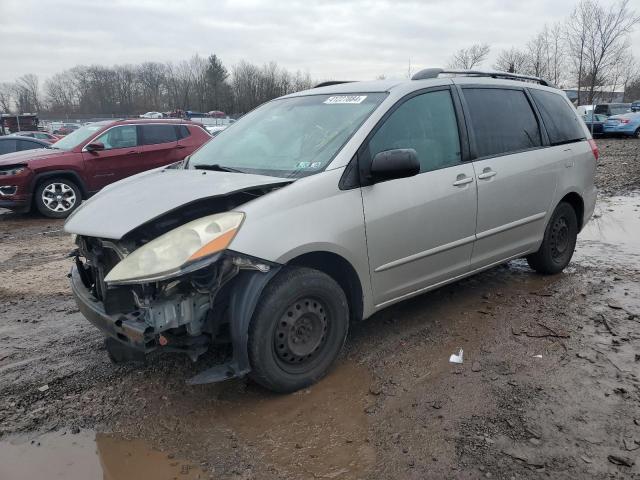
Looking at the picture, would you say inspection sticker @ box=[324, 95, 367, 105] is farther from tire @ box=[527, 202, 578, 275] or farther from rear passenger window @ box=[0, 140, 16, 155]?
rear passenger window @ box=[0, 140, 16, 155]

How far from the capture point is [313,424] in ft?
9.18

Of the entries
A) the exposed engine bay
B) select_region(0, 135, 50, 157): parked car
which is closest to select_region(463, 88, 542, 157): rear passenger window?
the exposed engine bay

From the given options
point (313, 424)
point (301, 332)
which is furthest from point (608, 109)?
point (313, 424)

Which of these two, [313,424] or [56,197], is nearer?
[313,424]

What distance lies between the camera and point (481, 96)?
4.21m

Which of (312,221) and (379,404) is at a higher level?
(312,221)

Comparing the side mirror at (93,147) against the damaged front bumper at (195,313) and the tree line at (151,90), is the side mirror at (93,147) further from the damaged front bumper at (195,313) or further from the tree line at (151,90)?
the tree line at (151,90)

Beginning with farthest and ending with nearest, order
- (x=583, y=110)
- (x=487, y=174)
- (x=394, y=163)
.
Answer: (x=583, y=110), (x=487, y=174), (x=394, y=163)

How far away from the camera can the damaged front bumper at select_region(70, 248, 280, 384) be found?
103 inches

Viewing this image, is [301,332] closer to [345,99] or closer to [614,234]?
[345,99]

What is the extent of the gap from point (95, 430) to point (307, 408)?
117 cm

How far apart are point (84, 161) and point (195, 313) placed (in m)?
7.85

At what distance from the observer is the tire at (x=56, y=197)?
9.09m

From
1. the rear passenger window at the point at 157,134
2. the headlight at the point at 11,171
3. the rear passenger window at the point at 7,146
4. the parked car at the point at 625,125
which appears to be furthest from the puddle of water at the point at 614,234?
the parked car at the point at 625,125
